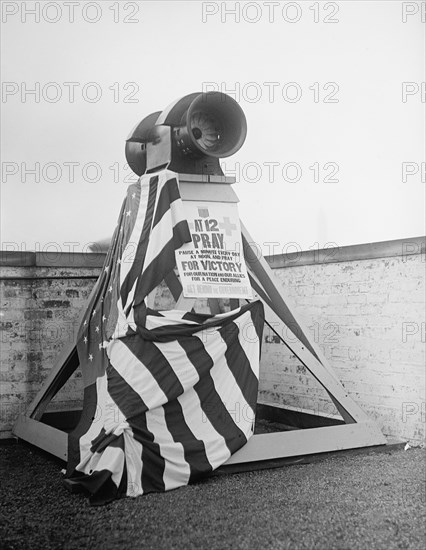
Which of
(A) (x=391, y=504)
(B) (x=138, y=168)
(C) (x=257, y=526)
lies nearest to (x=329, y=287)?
(B) (x=138, y=168)

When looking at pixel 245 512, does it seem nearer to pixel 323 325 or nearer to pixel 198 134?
pixel 198 134

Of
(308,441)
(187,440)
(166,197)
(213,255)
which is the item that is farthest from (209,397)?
(166,197)

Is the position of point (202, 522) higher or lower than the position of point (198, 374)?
lower

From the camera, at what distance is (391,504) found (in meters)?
4.63

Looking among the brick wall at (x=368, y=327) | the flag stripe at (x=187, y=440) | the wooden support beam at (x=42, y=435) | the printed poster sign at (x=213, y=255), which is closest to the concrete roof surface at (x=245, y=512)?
the flag stripe at (x=187, y=440)

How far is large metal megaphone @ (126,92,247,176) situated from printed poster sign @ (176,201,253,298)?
0.35 metres

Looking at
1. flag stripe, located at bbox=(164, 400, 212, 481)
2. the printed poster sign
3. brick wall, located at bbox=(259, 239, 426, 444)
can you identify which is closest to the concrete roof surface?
flag stripe, located at bbox=(164, 400, 212, 481)

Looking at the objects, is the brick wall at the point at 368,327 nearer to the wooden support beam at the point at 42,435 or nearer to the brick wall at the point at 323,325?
the brick wall at the point at 323,325

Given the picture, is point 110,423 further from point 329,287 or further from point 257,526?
point 329,287

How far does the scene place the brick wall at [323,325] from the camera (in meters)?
6.34

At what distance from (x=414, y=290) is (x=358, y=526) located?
258 cm

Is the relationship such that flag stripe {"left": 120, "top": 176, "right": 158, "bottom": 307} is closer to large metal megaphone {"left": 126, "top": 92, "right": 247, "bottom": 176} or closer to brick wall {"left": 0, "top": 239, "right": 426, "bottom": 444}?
large metal megaphone {"left": 126, "top": 92, "right": 247, "bottom": 176}

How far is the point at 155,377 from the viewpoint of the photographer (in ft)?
17.1

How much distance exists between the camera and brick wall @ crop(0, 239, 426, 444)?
6.34 m
